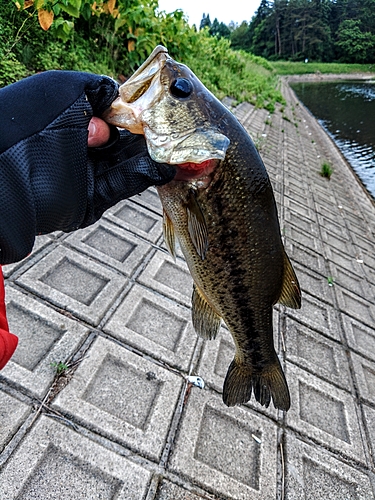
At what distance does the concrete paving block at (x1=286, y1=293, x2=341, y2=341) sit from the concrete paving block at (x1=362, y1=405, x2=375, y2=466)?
2.45 feet

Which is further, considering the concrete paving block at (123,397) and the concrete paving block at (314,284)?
the concrete paving block at (314,284)

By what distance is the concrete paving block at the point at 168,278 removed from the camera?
332cm

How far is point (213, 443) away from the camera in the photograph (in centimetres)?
239

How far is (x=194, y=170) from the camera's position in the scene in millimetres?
1878

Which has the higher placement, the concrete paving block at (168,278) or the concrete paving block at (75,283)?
the concrete paving block at (75,283)

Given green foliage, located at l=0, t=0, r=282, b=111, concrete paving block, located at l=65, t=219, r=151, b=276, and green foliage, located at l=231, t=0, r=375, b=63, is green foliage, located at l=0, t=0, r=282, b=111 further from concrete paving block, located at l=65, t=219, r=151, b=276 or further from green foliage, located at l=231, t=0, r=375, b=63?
green foliage, located at l=231, t=0, r=375, b=63

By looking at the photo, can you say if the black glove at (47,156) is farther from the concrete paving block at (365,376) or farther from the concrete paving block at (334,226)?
the concrete paving block at (334,226)

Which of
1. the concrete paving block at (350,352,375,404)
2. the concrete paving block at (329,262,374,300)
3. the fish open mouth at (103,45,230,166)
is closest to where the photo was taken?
the fish open mouth at (103,45,230,166)

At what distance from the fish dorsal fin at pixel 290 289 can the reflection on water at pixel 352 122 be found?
30.1ft

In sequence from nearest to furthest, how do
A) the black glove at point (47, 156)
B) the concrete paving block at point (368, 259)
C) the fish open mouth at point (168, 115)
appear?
1. the black glove at point (47, 156)
2. the fish open mouth at point (168, 115)
3. the concrete paving block at point (368, 259)

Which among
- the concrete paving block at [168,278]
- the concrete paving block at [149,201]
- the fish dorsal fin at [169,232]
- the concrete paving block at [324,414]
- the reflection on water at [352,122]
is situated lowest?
the reflection on water at [352,122]

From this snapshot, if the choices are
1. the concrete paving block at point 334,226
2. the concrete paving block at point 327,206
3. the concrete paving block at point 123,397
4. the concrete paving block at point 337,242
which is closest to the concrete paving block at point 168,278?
the concrete paving block at point 123,397

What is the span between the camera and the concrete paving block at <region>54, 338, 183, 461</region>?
2.20m

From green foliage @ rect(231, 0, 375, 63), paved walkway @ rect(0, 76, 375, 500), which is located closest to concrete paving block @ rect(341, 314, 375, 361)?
paved walkway @ rect(0, 76, 375, 500)
